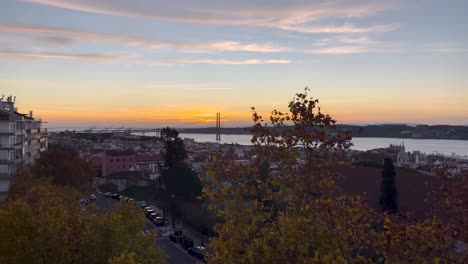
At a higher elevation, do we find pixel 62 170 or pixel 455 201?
pixel 455 201

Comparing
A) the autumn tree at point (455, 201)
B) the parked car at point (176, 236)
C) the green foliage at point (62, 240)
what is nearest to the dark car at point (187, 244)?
the parked car at point (176, 236)

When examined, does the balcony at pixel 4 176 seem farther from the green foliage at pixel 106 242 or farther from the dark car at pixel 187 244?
the green foliage at pixel 106 242

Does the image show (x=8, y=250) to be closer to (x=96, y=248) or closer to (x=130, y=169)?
(x=96, y=248)

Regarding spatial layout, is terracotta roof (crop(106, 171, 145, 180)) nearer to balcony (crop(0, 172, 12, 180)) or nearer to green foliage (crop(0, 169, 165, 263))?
balcony (crop(0, 172, 12, 180))

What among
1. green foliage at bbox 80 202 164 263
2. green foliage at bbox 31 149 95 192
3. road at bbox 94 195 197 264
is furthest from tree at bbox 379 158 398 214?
green foliage at bbox 31 149 95 192

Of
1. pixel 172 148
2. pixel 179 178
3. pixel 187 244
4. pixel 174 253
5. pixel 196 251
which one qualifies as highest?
pixel 172 148

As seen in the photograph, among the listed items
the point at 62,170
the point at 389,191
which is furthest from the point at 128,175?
the point at 389,191

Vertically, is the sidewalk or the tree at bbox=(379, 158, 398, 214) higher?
the tree at bbox=(379, 158, 398, 214)

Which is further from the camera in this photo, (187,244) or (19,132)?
(19,132)

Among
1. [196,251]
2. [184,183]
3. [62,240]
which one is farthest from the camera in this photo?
[184,183]

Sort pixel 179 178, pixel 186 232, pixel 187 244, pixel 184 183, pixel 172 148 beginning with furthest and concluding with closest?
pixel 172 148 < pixel 179 178 < pixel 184 183 < pixel 186 232 < pixel 187 244

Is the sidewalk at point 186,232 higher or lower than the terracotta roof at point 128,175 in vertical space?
lower

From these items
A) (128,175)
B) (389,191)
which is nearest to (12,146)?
(128,175)

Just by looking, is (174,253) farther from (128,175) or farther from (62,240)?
(128,175)
